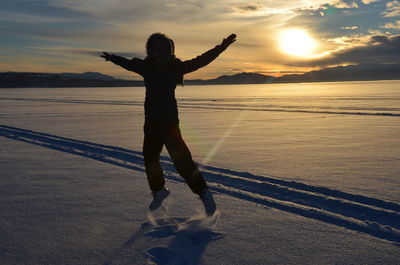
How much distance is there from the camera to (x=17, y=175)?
4992 millimetres

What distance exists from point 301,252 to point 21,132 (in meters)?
9.49

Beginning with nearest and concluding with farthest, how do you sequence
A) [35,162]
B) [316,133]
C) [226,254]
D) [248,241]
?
[226,254] → [248,241] → [35,162] → [316,133]

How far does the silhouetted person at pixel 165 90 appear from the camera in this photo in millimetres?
2992

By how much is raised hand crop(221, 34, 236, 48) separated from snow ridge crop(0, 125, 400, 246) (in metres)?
1.70

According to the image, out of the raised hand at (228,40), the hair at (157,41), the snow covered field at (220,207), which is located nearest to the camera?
the snow covered field at (220,207)

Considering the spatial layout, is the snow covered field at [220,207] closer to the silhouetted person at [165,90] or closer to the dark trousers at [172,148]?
the dark trousers at [172,148]

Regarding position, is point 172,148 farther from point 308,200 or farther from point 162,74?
point 308,200

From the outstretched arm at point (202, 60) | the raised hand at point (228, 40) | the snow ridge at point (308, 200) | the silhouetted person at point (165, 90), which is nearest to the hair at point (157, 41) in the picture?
the silhouetted person at point (165, 90)

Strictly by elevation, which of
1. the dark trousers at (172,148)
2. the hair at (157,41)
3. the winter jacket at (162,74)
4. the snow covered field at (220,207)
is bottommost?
the snow covered field at (220,207)

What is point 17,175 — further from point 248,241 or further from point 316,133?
point 316,133

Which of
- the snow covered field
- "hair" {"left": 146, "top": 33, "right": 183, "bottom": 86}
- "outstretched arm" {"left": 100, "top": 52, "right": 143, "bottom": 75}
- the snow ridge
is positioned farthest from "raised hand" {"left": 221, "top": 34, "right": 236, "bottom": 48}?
the snow ridge

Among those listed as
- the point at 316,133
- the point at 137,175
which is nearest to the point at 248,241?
the point at 137,175

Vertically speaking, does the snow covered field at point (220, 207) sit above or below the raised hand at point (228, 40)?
below

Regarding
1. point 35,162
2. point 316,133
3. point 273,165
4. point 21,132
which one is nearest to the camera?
point 273,165
